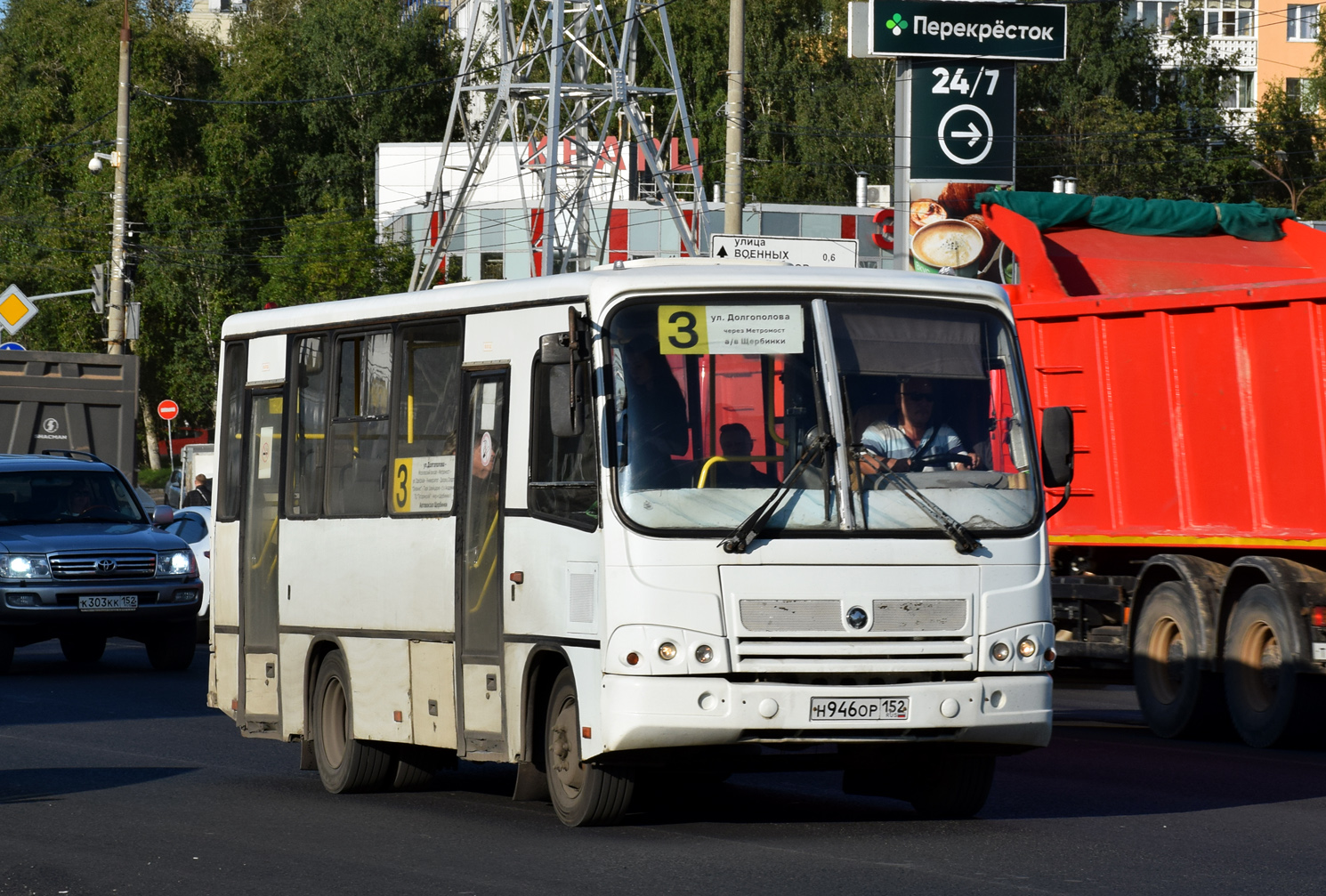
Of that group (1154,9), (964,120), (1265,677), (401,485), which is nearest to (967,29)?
(964,120)

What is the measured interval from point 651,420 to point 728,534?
590mm

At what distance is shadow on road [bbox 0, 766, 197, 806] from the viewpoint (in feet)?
38.1

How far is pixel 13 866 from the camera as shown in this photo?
360 inches

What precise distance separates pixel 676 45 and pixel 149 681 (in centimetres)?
6430

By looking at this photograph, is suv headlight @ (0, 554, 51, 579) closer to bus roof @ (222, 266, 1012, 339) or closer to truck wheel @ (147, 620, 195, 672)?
truck wheel @ (147, 620, 195, 672)

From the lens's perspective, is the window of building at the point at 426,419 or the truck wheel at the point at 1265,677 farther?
the truck wheel at the point at 1265,677

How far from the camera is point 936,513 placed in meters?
9.74

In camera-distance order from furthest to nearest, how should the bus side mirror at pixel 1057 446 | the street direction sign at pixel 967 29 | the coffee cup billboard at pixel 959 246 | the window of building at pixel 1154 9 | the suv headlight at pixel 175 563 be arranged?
the window of building at pixel 1154 9, the street direction sign at pixel 967 29, the suv headlight at pixel 175 563, the coffee cup billboard at pixel 959 246, the bus side mirror at pixel 1057 446

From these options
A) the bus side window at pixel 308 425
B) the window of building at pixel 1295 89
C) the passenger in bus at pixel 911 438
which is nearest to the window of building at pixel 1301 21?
the window of building at pixel 1295 89

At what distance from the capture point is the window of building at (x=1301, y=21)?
92438 mm

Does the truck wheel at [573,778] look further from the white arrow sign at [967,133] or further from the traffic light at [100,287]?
the traffic light at [100,287]

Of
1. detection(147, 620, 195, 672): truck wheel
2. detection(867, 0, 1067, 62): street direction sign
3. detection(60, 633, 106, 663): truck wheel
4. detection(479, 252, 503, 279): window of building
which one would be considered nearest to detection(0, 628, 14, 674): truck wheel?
detection(147, 620, 195, 672): truck wheel

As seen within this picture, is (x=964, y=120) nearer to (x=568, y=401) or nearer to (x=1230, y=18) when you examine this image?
(x=568, y=401)

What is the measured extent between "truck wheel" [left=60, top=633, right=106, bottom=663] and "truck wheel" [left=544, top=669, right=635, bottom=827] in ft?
43.2
